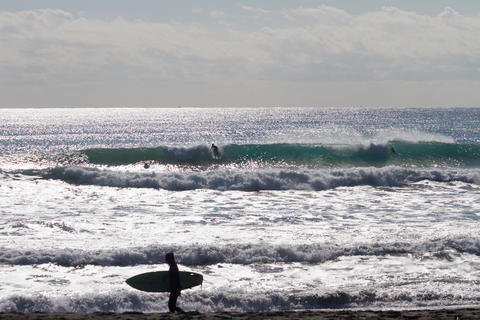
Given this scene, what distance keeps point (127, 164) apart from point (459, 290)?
28.4 m

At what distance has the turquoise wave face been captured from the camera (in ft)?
127

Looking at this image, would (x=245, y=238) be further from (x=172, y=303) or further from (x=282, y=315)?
(x=282, y=315)

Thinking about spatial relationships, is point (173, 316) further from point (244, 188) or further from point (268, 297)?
point (244, 188)

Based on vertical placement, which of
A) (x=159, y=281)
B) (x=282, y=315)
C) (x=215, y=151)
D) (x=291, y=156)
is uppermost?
(x=215, y=151)

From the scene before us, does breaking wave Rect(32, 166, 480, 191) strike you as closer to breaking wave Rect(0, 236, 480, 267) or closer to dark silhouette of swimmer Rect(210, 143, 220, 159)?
dark silhouette of swimmer Rect(210, 143, 220, 159)

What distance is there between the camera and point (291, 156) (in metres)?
41.0

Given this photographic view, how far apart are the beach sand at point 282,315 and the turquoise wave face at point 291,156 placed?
27337 millimetres

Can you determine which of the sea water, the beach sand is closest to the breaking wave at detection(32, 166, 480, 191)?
the sea water

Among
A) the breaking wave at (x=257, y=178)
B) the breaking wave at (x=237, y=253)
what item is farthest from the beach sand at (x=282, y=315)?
the breaking wave at (x=257, y=178)

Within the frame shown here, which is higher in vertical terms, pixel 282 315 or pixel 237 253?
pixel 237 253

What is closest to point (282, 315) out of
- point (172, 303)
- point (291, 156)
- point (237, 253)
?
point (172, 303)

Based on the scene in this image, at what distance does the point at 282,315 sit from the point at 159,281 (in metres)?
2.64

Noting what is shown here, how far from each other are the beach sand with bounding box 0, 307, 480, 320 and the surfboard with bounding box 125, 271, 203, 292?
2.76 ft

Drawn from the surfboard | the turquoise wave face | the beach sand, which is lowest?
the beach sand
